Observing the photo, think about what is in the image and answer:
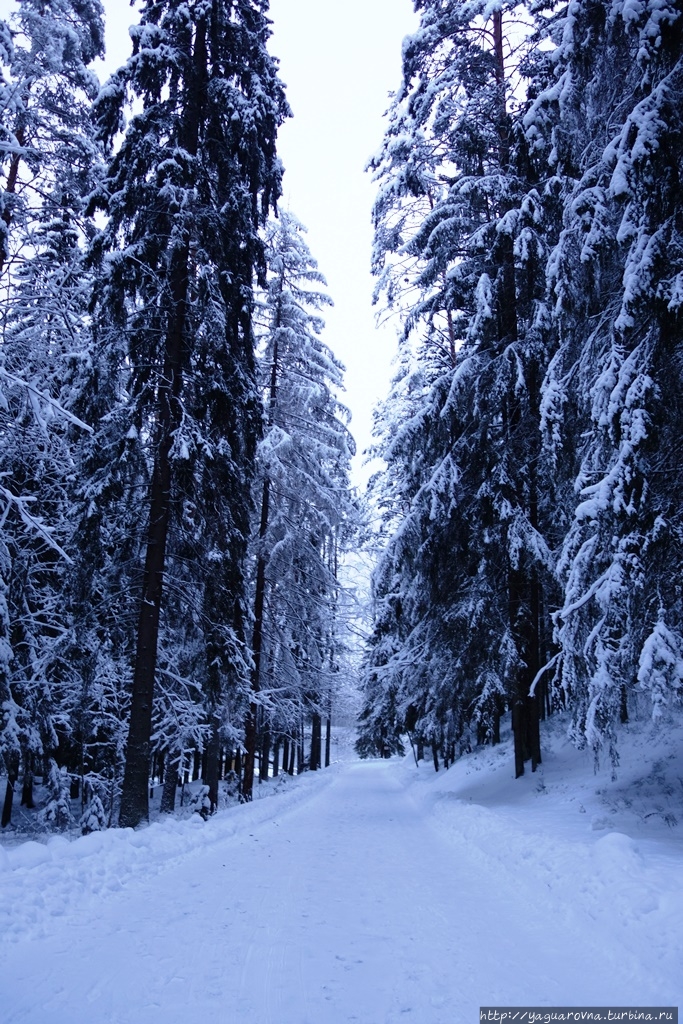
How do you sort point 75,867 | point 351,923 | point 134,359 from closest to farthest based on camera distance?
1. point 351,923
2. point 75,867
3. point 134,359

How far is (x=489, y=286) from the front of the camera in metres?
11.5

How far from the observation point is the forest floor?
346 centimetres

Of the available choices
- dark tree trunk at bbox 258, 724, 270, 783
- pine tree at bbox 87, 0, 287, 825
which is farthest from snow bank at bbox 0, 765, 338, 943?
dark tree trunk at bbox 258, 724, 270, 783

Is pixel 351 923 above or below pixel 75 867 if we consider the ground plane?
below

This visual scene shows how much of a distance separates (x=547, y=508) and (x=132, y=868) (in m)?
9.45

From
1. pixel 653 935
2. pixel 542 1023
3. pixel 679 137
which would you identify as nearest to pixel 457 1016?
pixel 542 1023

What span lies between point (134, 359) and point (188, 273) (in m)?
1.91

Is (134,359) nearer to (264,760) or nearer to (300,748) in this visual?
(264,760)

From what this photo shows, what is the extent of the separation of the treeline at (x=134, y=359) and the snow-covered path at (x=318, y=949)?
387cm

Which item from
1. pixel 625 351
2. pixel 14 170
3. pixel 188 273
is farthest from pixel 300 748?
pixel 625 351

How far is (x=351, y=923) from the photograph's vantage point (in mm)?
5016

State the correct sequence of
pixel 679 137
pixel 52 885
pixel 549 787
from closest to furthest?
pixel 52 885
pixel 679 137
pixel 549 787

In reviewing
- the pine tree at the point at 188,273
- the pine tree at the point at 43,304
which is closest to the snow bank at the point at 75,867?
the pine tree at the point at 188,273

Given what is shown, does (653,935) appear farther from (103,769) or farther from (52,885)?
(103,769)
